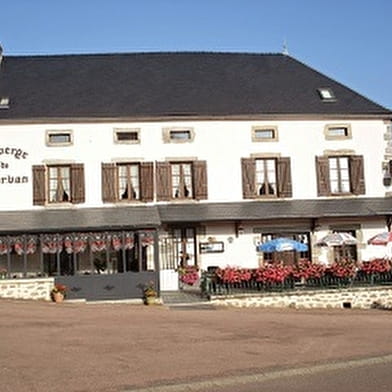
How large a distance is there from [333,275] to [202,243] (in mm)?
4705

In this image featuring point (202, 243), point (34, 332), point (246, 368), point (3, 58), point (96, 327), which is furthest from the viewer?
point (3, 58)

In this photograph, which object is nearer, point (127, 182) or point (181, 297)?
point (181, 297)

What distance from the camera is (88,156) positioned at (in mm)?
21250

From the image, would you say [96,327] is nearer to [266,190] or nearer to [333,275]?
[333,275]

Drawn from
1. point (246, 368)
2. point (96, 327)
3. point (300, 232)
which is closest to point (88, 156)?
point (300, 232)

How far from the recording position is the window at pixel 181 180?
21.4m

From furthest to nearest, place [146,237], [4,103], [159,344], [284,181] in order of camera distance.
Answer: [284,181] < [4,103] < [146,237] < [159,344]

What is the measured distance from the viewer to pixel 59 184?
21141 millimetres

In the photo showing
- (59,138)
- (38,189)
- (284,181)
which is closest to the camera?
(38,189)

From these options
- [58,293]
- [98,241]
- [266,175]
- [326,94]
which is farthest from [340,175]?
[58,293]

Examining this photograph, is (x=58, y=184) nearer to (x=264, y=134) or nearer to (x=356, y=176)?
(x=264, y=134)

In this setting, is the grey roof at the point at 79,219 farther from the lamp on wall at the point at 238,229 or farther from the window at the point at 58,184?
the lamp on wall at the point at 238,229

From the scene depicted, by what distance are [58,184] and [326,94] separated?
10.6 meters

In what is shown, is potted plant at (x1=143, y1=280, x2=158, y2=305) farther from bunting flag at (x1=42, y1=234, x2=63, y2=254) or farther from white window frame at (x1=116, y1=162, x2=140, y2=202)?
white window frame at (x1=116, y1=162, x2=140, y2=202)
